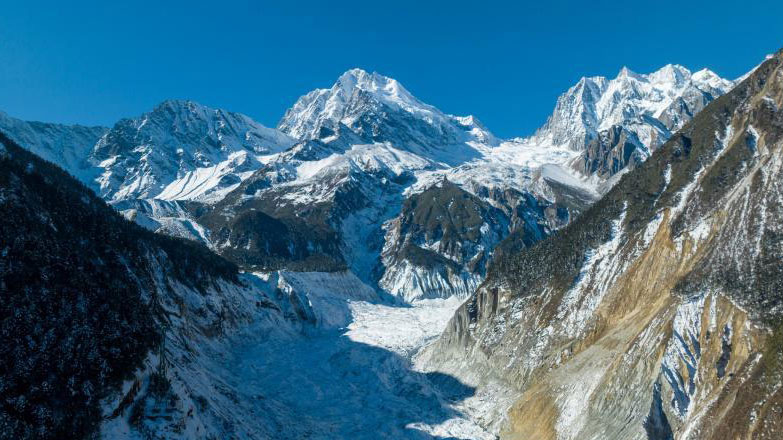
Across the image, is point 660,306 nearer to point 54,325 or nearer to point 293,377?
point 293,377

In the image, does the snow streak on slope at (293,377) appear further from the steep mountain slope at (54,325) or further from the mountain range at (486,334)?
the steep mountain slope at (54,325)

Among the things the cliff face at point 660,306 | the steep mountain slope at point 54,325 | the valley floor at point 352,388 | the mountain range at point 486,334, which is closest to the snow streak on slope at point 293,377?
the valley floor at point 352,388

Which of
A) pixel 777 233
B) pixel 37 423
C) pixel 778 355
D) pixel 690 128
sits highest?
pixel 690 128

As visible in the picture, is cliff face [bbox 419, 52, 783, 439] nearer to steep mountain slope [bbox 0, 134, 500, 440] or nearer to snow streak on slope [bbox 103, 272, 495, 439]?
snow streak on slope [bbox 103, 272, 495, 439]

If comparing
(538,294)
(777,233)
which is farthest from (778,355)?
(538,294)

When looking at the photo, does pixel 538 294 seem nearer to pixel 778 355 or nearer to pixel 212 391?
pixel 778 355

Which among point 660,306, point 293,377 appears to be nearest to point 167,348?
point 293,377

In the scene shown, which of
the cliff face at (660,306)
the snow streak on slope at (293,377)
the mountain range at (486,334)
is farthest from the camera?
the snow streak on slope at (293,377)
